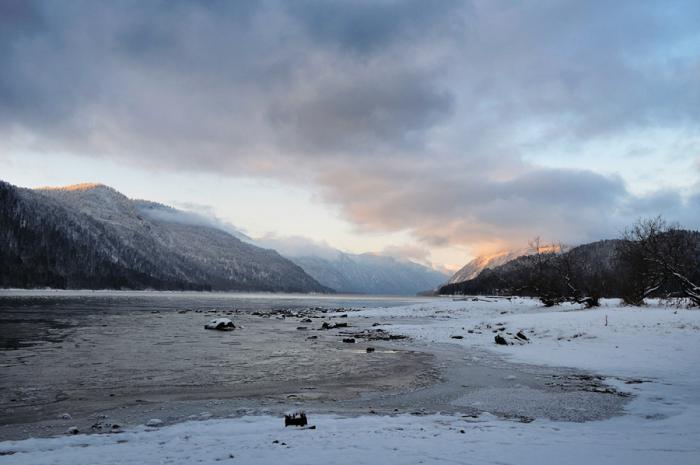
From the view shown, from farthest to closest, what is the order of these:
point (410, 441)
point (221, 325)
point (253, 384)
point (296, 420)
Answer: point (221, 325) → point (253, 384) → point (296, 420) → point (410, 441)

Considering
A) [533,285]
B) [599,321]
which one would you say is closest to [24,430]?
[599,321]

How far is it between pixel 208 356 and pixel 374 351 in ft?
33.5

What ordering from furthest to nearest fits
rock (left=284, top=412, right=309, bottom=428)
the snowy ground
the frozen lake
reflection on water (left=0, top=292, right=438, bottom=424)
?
reflection on water (left=0, top=292, right=438, bottom=424)
the frozen lake
rock (left=284, top=412, right=309, bottom=428)
the snowy ground

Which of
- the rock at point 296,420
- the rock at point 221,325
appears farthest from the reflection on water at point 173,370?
the rock at point 221,325

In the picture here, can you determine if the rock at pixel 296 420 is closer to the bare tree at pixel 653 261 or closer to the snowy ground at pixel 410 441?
the snowy ground at pixel 410 441

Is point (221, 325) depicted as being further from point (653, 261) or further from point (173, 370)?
point (653, 261)

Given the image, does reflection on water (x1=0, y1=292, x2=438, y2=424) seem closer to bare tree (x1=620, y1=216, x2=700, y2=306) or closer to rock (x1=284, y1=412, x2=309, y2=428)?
rock (x1=284, y1=412, x2=309, y2=428)

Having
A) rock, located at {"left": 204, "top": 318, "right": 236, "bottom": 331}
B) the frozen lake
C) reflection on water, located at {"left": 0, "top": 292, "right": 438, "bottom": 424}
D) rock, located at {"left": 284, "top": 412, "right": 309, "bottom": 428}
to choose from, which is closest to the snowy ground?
rock, located at {"left": 284, "top": 412, "right": 309, "bottom": 428}

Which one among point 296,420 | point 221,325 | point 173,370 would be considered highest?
point 296,420

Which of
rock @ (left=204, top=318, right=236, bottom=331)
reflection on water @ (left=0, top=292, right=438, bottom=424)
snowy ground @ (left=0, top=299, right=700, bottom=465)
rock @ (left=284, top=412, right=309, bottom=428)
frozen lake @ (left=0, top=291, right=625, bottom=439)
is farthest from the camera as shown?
rock @ (left=204, top=318, right=236, bottom=331)

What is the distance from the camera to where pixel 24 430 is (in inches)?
425

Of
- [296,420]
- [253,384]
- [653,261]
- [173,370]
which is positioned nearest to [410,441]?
[296,420]

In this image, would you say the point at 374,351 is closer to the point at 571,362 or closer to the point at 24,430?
the point at 571,362

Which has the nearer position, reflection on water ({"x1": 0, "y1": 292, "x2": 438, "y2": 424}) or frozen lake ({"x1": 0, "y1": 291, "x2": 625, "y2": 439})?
frozen lake ({"x1": 0, "y1": 291, "x2": 625, "y2": 439})
